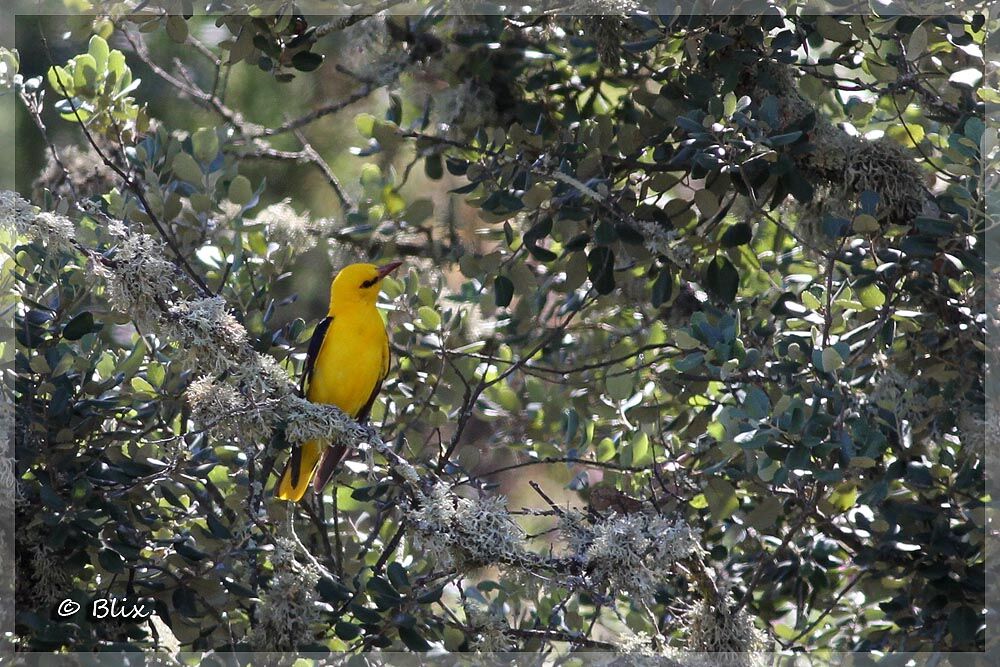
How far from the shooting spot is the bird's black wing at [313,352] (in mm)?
3240

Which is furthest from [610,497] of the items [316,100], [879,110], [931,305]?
[316,100]

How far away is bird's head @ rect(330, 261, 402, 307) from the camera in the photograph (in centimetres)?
362

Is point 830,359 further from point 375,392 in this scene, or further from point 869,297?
point 375,392

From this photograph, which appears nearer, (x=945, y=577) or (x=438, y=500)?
(x=438, y=500)

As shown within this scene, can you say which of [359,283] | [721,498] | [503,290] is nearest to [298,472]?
[503,290]

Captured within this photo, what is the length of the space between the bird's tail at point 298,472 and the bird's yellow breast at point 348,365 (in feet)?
1.16

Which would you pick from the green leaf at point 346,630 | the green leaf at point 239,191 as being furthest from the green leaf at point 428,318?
the green leaf at point 346,630

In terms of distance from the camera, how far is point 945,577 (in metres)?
2.75

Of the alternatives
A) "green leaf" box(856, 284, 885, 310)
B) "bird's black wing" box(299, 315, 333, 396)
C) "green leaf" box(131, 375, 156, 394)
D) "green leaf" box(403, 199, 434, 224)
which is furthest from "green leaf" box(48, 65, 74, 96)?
"green leaf" box(856, 284, 885, 310)

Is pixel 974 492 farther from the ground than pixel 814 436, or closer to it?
closer to it

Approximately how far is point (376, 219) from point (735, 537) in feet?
5.28

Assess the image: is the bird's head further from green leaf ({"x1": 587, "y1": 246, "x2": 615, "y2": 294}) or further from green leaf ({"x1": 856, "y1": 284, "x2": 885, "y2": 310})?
green leaf ({"x1": 856, "y1": 284, "x2": 885, "y2": 310})

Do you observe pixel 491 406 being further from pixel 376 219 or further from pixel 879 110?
pixel 879 110

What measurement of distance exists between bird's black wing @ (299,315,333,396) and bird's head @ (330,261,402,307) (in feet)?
0.90
